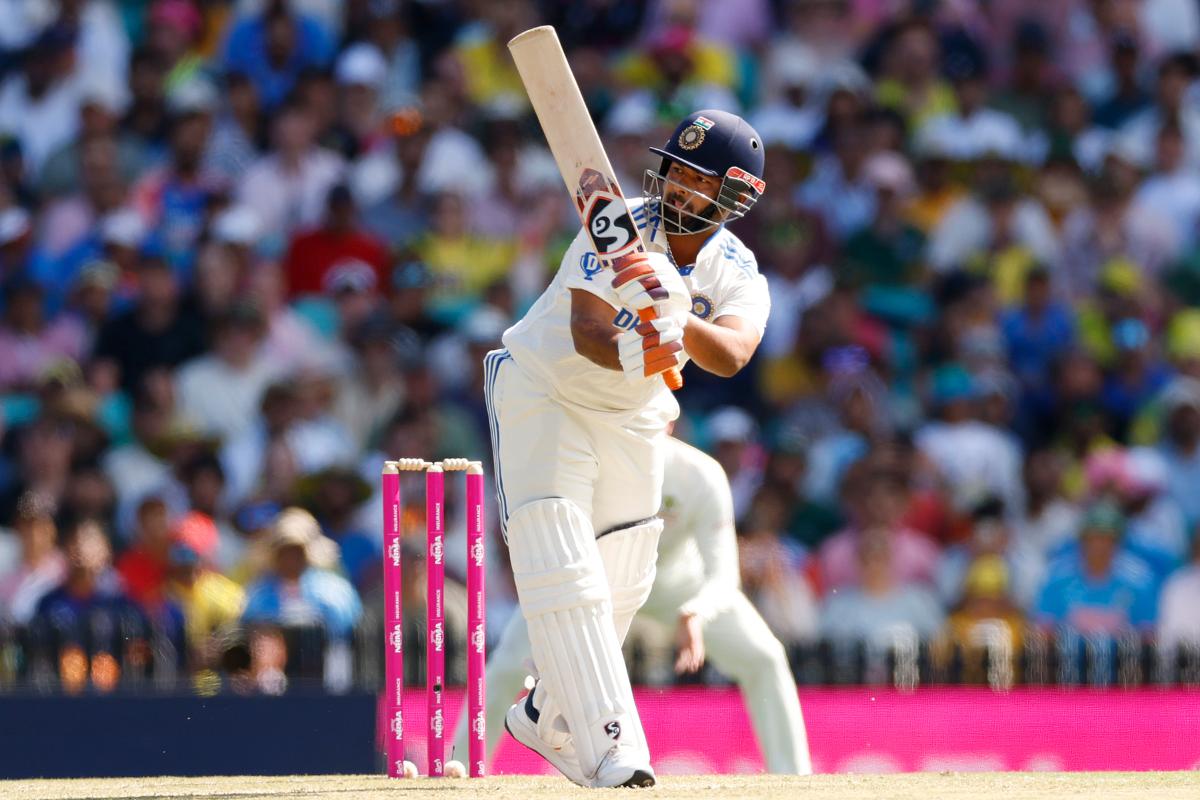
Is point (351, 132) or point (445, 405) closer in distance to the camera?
point (445, 405)

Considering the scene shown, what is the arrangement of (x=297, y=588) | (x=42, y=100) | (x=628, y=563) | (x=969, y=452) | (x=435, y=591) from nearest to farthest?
(x=628, y=563) < (x=435, y=591) < (x=297, y=588) < (x=969, y=452) < (x=42, y=100)

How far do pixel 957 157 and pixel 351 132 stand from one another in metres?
3.14

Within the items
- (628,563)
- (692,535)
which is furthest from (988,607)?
(628,563)

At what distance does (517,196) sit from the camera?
35.8ft

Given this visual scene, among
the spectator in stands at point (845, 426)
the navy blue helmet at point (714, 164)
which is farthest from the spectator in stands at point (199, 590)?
the navy blue helmet at point (714, 164)

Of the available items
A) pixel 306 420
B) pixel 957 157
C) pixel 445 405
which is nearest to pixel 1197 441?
pixel 957 157

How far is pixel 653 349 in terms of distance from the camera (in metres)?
5.00

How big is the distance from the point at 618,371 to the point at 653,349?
0.35 metres

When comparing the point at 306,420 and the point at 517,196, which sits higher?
the point at 517,196

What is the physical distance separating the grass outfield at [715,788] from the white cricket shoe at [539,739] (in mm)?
56

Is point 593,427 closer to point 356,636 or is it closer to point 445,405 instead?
point 356,636

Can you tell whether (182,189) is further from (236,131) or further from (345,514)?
(345,514)

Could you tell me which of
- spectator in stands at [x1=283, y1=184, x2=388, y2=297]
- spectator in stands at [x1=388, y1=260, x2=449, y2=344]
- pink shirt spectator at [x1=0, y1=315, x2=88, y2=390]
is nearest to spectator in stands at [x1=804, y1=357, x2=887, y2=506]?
spectator in stands at [x1=388, y1=260, x2=449, y2=344]

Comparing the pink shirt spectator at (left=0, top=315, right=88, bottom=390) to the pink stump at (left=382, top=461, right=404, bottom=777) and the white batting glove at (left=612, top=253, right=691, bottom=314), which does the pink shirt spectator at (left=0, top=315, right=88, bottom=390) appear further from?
the white batting glove at (left=612, top=253, right=691, bottom=314)
